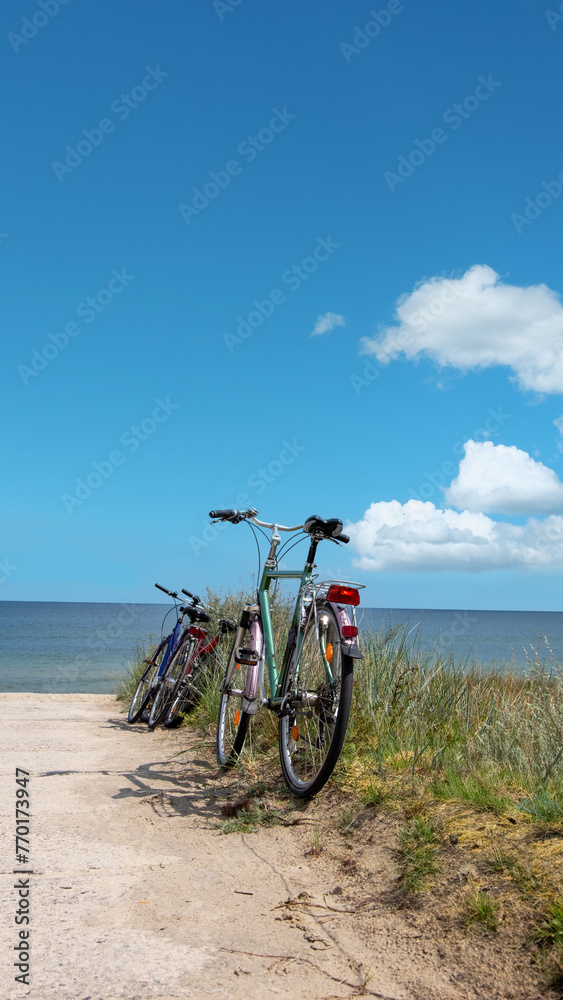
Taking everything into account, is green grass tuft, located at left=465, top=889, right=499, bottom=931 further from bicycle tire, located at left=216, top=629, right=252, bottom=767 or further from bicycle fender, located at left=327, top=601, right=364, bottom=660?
bicycle tire, located at left=216, top=629, right=252, bottom=767

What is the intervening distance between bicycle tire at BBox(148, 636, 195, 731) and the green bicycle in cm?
207

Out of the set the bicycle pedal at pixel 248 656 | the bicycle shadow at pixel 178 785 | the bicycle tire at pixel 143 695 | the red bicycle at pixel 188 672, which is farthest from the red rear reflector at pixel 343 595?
the bicycle tire at pixel 143 695

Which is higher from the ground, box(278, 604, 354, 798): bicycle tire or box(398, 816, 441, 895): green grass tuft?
box(278, 604, 354, 798): bicycle tire

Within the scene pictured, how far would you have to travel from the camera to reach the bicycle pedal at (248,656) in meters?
4.68

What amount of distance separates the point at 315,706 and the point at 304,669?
0.23m

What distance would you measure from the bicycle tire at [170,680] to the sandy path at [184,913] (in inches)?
93.5

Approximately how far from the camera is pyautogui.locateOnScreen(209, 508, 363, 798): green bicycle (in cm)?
369

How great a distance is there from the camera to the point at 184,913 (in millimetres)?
2723

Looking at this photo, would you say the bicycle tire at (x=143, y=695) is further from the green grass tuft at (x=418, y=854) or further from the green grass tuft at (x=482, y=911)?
the green grass tuft at (x=482, y=911)

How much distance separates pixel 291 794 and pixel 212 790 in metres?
0.65

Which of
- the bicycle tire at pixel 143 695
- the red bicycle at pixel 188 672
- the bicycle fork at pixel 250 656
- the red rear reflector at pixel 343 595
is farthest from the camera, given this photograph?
the bicycle tire at pixel 143 695

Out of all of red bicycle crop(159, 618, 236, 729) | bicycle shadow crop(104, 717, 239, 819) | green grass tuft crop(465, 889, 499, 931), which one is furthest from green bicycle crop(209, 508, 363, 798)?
red bicycle crop(159, 618, 236, 729)

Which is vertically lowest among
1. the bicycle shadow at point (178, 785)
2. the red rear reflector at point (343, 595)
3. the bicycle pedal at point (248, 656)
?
the bicycle shadow at point (178, 785)

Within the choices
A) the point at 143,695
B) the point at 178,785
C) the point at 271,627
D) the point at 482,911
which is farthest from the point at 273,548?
the point at 143,695
